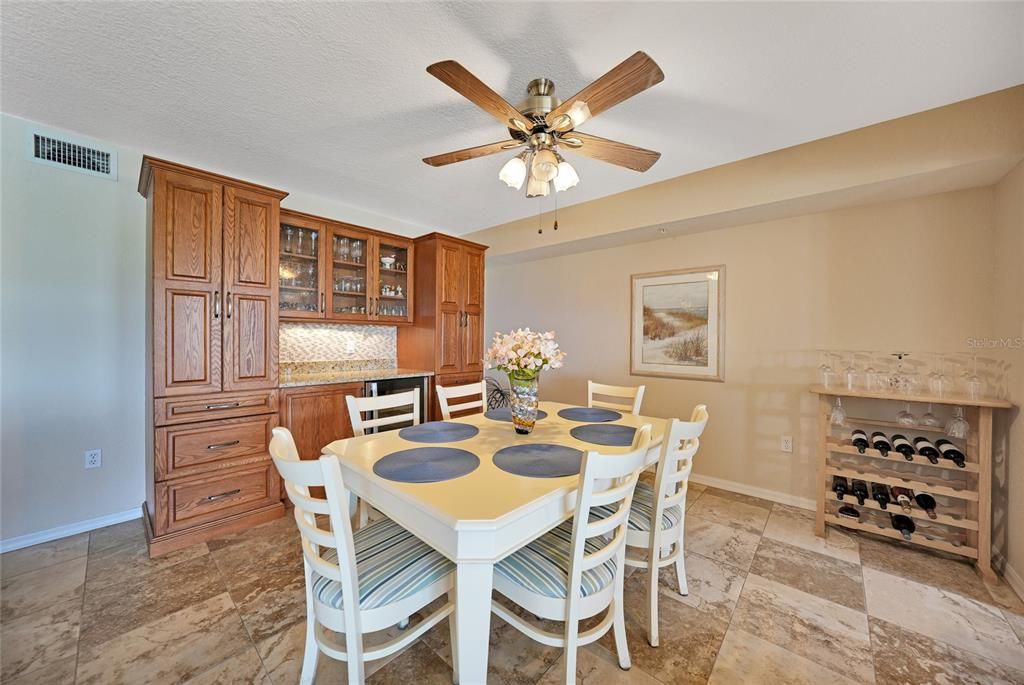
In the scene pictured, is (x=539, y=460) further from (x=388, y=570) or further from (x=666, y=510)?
(x=666, y=510)

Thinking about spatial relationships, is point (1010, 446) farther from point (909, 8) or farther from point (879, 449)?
point (909, 8)

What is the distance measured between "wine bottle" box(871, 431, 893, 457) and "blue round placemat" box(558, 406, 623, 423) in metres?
1.65

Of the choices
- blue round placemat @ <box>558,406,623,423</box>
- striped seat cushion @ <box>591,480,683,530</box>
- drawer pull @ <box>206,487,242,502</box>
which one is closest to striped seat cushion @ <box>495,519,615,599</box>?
striped seat cushion @ <box>591,480,683,530</box>

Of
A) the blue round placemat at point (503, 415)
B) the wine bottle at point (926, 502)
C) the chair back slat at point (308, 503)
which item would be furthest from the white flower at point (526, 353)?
the wine bottle at point (926, 502)

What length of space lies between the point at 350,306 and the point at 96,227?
164 centimetres

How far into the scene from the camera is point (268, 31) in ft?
4.83

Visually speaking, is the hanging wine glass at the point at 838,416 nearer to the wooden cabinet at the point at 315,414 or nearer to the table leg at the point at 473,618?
the table leg at the point at 473,618

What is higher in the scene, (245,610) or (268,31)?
(268,31)

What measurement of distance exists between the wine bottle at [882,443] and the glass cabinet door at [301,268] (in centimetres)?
415

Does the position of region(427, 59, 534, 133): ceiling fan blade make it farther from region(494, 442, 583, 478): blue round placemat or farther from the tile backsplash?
the tile backsplash

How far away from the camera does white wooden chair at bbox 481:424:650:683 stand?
115cm

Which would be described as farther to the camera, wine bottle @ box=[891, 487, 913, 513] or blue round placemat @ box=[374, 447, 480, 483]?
wine bottle @ box=[891, 487, 913, 513]

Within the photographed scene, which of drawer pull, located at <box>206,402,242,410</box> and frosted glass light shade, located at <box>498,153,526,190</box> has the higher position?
frosted glass light shade, located at <box>498,153,526,190</box>

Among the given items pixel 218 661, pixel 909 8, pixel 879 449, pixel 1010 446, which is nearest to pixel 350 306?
pixel 218 661
